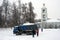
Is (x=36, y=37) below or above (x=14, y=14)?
below

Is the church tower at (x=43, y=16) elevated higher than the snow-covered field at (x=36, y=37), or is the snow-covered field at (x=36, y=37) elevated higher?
the church tower at (x=43, y=16)

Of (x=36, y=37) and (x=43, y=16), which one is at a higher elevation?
(x=43, y=16)

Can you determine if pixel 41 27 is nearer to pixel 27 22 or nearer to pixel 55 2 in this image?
pixel 27 22

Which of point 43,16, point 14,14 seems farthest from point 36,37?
point 14,14

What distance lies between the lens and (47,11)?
4.30ft

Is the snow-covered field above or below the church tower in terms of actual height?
below

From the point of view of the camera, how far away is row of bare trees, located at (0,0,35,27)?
126cm

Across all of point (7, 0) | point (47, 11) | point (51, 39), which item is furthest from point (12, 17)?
point (51, 39)

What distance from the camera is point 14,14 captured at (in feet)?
4.20

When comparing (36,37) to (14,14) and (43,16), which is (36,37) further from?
(14,14)

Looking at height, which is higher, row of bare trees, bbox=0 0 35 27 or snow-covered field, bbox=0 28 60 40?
row of bare trees, bbox=0 0 35 27

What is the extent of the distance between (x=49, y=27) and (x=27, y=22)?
285mm

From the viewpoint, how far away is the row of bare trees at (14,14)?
1.26 metres

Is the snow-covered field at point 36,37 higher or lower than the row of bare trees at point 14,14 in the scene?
lower
